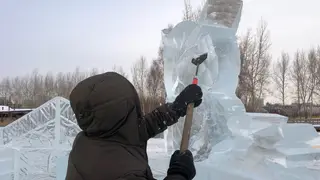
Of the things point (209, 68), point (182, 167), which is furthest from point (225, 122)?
point (182, 167)

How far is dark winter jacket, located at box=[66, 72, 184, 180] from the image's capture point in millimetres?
1238

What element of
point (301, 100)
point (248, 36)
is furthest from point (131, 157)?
point (301, 100)

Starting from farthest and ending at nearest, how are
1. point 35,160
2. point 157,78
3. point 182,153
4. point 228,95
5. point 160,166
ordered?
point 157,78 < point 35,160 < point 160,166 < point 228,95 < point 182,153

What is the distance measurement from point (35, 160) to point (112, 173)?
15.9 feet

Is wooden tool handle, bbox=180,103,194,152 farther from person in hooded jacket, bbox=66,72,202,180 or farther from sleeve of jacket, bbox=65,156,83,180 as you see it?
sleeve of jacket, bbox=65,156,83,180

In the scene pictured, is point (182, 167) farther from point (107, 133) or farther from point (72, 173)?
point (72, 173)

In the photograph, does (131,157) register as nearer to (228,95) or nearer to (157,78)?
(228,95)

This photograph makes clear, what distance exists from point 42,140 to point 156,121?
14.8ft

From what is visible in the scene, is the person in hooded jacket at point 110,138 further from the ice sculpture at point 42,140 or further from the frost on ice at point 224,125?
the ice sculpture at point 42,140

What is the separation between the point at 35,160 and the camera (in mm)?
5629

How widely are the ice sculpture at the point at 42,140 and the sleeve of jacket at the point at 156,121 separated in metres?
4.11

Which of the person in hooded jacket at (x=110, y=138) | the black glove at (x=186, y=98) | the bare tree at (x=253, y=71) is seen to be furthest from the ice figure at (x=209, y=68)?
the bare tree at (x=253, y=71)

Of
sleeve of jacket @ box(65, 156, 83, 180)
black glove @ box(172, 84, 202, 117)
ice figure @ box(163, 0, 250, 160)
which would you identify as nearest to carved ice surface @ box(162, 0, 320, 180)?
ice figure @ box(163, 0, 250, 160)

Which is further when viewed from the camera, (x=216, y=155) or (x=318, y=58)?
(x=318, y=58)
